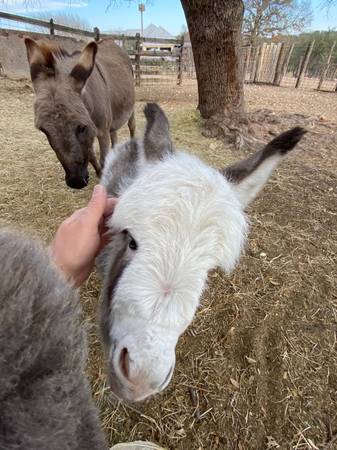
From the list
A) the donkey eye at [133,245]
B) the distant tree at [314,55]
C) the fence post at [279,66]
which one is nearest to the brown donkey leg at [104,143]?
the donkey eye at [133,245]

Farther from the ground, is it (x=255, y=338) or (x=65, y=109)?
(x=65, y=109)

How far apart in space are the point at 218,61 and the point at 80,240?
16.8ft

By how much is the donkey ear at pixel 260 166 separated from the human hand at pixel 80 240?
67cm

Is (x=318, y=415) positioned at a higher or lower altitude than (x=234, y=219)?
lower

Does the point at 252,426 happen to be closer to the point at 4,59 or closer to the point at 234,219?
the point at 234,219

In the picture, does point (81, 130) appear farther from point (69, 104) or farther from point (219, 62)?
point (219, 62)

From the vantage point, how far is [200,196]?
115 centimetres

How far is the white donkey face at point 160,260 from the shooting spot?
0.94 m

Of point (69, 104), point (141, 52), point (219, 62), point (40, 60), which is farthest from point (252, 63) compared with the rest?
point (69, 104)

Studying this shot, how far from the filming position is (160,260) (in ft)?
3.30

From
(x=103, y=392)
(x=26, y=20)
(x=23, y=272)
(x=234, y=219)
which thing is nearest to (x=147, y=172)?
(x=234, y=219)

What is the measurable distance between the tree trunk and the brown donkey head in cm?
277

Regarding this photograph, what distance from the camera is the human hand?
1.33m

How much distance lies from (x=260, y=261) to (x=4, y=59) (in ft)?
36.8
